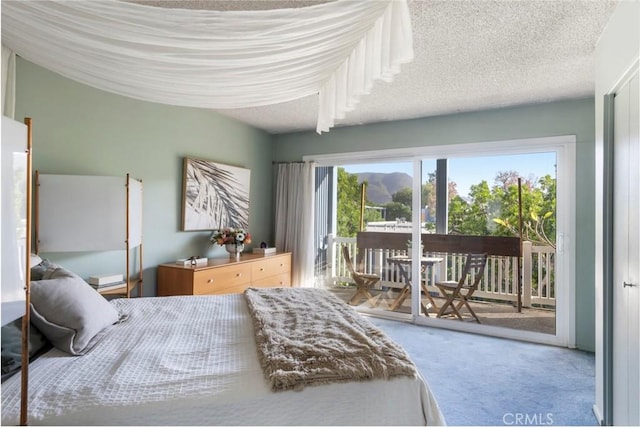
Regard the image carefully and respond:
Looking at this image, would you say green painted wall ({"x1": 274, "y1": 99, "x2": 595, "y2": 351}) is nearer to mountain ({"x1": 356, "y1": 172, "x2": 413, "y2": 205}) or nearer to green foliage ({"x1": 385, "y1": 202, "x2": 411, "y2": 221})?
mountain ({"x1": 356, "y1": 172, "x2": 413, "y2": 205})

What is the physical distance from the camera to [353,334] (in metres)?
1.69

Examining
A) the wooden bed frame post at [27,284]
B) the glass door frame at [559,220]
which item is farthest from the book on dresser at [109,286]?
the glass door frame at [559,220]

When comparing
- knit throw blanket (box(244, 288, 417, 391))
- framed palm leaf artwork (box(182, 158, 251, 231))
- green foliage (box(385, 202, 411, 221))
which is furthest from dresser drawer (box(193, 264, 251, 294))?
green foliage (box(385, 202, 411, 221))

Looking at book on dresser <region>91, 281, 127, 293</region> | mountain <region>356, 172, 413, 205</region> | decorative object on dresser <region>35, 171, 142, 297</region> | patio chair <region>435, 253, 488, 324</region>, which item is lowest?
patio chair <region>435, 253, 488, 324</region>

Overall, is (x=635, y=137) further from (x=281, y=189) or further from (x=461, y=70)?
(x=281, y=189)

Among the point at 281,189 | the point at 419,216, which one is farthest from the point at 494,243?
the point at 281,189

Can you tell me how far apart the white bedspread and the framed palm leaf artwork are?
2302 millimetres

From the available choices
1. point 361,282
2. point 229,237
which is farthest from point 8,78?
point 361,282

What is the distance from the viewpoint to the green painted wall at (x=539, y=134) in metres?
3.41

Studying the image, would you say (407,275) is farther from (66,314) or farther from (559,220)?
(66,314)

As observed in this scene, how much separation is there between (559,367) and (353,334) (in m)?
2.44

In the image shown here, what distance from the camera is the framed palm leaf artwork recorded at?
148 inches

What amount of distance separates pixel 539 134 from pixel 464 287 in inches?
73.8

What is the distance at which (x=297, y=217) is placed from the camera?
494cm
